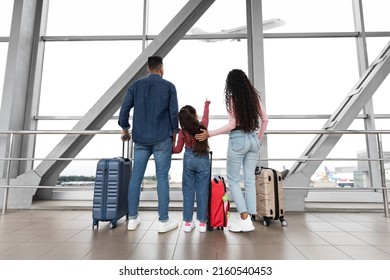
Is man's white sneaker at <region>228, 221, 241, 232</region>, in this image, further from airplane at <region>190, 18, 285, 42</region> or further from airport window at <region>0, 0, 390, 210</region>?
airplane at <region>190, 18, 285, 42</region>

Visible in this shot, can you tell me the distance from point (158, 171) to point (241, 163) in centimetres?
67

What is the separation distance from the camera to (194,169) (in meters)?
1.76

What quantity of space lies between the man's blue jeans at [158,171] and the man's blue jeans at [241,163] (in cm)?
51

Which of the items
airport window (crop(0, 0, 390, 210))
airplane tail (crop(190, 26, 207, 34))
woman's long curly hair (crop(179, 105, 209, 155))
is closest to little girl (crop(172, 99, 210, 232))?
woman's long curly hair (crop(179, 105, 209, 155))

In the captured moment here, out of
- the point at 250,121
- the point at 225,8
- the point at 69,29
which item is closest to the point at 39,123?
the point at 69,29

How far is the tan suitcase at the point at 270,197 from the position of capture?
6.48ft

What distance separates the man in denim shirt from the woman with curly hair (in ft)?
0.93

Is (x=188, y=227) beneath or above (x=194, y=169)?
beneath

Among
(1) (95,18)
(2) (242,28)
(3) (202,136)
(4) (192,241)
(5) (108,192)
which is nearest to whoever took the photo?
(4) (192,241)

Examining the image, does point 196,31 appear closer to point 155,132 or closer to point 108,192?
point 155,132

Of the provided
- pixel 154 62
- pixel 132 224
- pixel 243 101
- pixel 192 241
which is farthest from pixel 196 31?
pixel 192 241

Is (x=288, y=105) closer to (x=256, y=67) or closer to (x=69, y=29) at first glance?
(x=256, y=67)

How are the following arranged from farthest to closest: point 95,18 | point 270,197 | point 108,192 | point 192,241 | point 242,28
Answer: point 95,18 → point 242,28 → point 270,197 → point 108,192 → point 192,241

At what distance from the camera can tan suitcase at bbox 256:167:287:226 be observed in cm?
197
